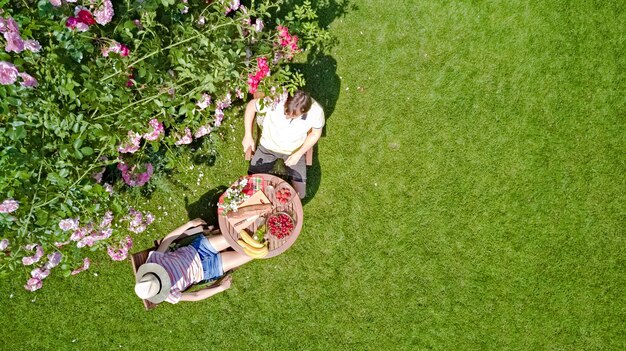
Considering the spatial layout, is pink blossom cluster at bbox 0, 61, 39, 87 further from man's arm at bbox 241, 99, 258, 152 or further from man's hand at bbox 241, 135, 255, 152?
man's hand at bbox 241, 135, 255, 152

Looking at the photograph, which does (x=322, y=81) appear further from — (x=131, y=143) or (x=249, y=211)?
(x=131, y=143)

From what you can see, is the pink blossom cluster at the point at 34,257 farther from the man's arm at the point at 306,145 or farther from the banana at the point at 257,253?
the man's arm at the point at 306,145

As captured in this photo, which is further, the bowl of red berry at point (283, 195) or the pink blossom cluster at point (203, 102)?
the bowl of red berry at point (283, 195)

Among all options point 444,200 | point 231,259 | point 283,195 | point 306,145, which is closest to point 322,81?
point 306,145

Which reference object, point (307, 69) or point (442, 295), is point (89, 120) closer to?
point (307, 69)

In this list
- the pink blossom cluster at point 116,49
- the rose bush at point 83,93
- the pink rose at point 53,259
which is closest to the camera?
the rose bush at point 83,93

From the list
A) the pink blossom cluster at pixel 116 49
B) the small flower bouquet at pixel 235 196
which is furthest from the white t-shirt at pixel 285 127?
the pink blossom cluster at pixel 116 49

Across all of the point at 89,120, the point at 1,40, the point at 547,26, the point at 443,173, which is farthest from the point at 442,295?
the point at 1,40
